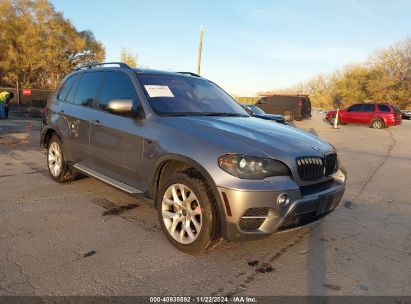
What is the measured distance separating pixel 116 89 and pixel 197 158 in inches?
73.3

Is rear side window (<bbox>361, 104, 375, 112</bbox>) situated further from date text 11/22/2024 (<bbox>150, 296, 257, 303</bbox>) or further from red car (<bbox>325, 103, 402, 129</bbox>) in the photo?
date text 11/22/2024 (<bbox>150, 296, 257, 303</bbox>)

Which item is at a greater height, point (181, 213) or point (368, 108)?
point (368, 108)

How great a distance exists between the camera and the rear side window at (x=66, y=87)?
5.76 meters

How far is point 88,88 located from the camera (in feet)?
17.2

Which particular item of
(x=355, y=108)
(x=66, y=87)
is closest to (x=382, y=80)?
(x=355, y=108)

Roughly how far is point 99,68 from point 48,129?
1.50 m

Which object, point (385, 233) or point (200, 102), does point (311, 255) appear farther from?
point (200, 102)

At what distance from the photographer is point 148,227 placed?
13.5ft

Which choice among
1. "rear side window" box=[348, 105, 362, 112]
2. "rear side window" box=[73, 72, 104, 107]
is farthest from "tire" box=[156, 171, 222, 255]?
"rear side window" box=[348, 105, 362, 112]

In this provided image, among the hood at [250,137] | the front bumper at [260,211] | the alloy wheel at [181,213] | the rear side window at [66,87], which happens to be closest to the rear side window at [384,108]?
the hood at [250,137]

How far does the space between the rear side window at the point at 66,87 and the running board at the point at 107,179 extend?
4.11 ft

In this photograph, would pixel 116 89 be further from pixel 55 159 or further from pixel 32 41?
pixel 32 41

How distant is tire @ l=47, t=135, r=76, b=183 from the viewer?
5.60 meters

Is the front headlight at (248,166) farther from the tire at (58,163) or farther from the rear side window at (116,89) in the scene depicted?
the tire at (58,163)
